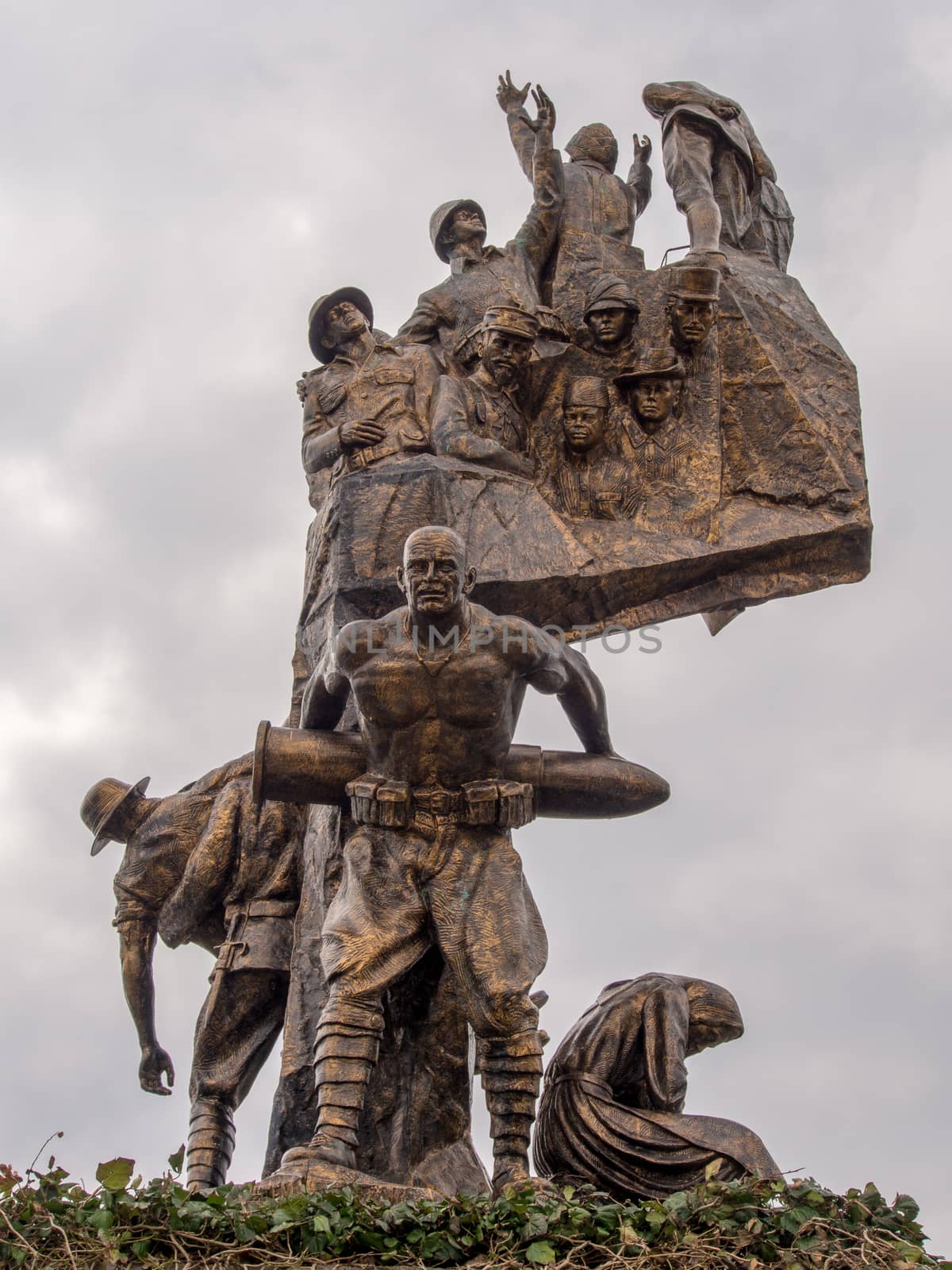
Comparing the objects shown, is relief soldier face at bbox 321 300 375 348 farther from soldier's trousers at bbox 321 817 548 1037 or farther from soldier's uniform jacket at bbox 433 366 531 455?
soldier's trousers at bbox 321 817 548 1037

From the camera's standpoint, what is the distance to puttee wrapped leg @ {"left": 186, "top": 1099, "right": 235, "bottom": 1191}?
9.71 metres

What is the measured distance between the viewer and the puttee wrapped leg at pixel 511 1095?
8641mm

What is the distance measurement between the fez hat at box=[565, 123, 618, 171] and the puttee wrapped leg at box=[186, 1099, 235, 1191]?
6644mm

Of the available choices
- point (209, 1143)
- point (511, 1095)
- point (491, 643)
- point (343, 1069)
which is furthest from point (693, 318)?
point (209, 1143)

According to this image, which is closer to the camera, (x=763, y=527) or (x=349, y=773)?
(x=349, y=773)

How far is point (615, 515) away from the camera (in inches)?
445

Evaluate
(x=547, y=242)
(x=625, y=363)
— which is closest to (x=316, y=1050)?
(x=625, y=363)

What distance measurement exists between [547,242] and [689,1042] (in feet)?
17.2

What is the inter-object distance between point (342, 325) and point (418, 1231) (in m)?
5.92

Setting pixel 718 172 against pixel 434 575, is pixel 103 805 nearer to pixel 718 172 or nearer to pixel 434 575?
pixel 434 575

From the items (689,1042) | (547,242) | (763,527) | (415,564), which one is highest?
(547,242)

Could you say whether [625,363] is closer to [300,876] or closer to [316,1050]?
[300,876]

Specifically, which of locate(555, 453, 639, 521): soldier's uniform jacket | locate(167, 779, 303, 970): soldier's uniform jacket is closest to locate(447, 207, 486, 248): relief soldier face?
locate(555, 453, 639, 521): soldier's uniform jacket

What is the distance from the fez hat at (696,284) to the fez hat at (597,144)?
6.02ft
